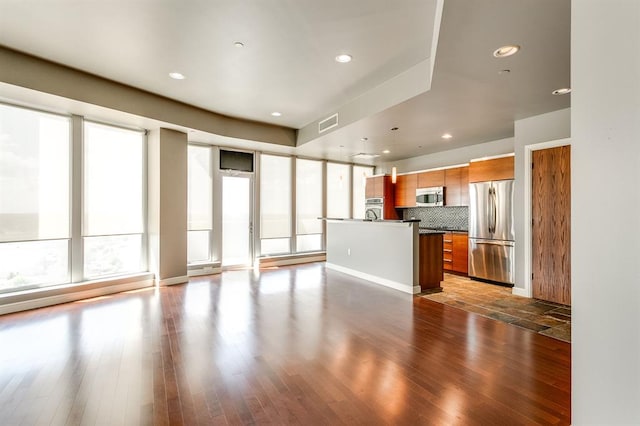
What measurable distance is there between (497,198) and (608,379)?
490 cm

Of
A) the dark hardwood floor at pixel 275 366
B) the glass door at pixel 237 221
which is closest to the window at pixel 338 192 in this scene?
the glass door at pixel 237 221

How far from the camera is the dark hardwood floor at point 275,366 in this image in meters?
2.03

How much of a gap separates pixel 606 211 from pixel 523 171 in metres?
4.36

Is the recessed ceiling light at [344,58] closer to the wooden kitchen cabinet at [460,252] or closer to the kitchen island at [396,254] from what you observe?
the kitchen island at [396,254]

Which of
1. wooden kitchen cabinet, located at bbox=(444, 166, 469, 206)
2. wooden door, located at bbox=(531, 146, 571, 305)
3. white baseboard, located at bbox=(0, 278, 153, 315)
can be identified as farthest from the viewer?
wooden kitchen cabinet, located at bbox=(444, 166, 469, 206)

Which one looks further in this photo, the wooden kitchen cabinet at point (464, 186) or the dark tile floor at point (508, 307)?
the wooden kitchen cabinet at point (464, 186)

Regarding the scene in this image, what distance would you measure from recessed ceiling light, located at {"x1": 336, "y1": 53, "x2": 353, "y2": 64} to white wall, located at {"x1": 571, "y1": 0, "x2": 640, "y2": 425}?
259cm

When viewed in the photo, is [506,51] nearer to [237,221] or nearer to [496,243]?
[496,243]

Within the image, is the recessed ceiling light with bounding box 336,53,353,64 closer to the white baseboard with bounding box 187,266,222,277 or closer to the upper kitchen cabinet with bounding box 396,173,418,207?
the upper kitchen cabinet with bounding box 396,173,418,207

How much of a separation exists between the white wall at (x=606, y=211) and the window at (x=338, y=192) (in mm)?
7394

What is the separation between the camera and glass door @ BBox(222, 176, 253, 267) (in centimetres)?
689

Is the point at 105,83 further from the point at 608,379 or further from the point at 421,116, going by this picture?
the point at 608,379

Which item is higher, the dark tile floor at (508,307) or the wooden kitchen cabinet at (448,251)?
the wooden kitchen cabinet at (448,251)

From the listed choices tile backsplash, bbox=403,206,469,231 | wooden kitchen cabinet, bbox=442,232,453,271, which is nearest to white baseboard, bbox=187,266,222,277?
tile backsplash, bbox=403,206,469,231
